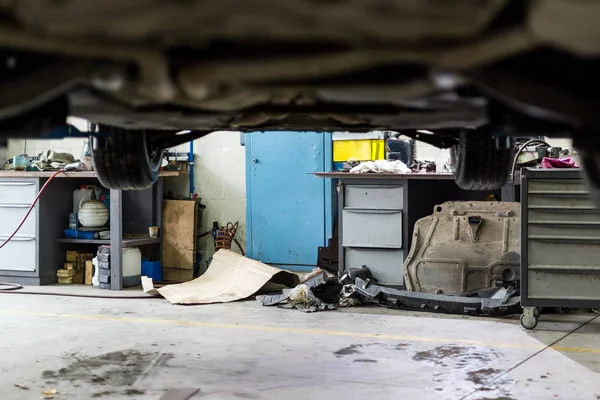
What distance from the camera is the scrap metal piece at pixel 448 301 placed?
4848 mm

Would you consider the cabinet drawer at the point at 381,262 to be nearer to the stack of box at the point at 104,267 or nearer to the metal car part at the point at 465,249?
the metal car part at the point at 465,249

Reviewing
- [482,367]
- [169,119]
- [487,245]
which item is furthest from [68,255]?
[169,119]

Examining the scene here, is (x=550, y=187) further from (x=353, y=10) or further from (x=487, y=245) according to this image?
(x=353, y=10)

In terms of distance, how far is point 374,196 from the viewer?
18.8 ft

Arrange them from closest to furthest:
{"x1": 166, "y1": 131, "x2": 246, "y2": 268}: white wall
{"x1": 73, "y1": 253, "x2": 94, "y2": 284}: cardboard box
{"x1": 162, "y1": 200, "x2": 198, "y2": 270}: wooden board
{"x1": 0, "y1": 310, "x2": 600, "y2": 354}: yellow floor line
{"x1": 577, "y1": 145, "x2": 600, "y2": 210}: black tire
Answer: {"x1": 577, "y1": 145, "x2": 600, "y2": 210}: black tire, {"x1": 0, "y1": 310, "x2": 600, "y2": 354}: yellow floor line, {"x1": 73, "y1": 253, "x2": 94, "y2": 284}: cardboard box, {"x1": 162, "y1": 200, "x2": 198, "y2": 270}: wooden board, {"x1": 166, "y1": 131, "x2": 246, "y2": 268}: white wall

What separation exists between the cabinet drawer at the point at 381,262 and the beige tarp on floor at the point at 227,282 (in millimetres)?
584

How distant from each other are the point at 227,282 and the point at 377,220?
1.36 meters

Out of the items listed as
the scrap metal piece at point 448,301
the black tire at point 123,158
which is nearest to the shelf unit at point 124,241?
the scrap metal piece at point 448,301

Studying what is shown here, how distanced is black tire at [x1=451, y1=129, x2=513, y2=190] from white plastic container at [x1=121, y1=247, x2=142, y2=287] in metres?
4.28

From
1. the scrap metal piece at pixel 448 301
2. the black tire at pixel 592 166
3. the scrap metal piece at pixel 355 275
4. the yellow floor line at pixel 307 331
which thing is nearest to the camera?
the black tire at pixel 592 166

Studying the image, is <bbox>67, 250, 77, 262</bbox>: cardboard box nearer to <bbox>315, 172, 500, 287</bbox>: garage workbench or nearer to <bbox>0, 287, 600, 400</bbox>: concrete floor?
<bbox>0, 287, 600, 400</bbox>: concrete floor

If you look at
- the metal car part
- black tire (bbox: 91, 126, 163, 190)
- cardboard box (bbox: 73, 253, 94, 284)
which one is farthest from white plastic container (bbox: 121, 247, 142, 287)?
black tire (bbox: 91, 126, 163, 190)

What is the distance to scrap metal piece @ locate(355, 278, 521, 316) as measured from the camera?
485 cm

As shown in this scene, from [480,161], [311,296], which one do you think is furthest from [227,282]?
[480,161]
